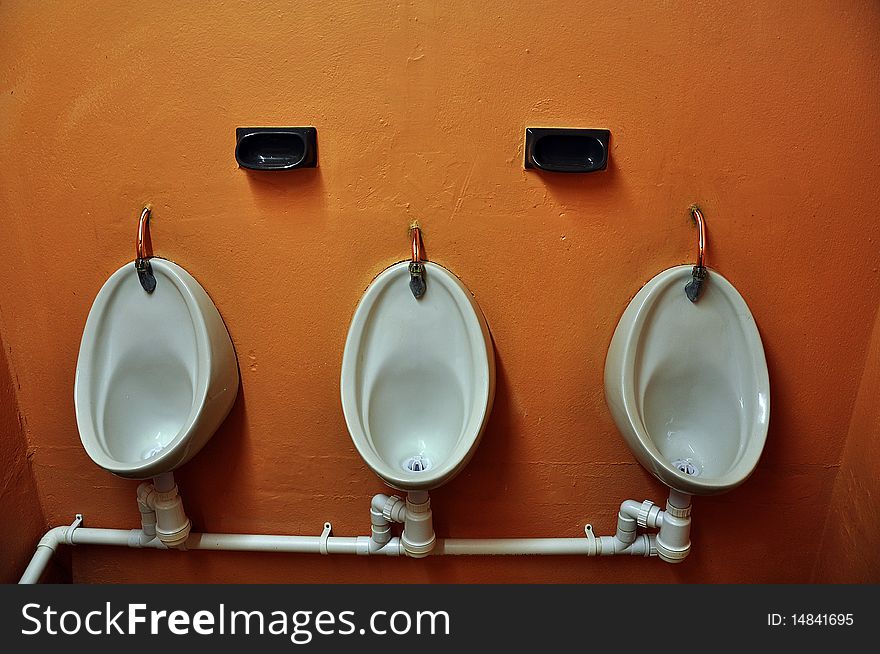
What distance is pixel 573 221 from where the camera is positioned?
47.3 inches

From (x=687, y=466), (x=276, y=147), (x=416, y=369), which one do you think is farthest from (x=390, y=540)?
(x=276, y=147)

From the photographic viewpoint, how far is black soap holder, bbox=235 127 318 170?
1.14 meters

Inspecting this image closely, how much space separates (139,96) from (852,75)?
1.33 metres

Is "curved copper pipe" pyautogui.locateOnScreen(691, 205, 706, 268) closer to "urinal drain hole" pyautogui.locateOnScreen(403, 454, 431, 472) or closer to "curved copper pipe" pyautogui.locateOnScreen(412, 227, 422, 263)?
"curved copper pipe" pyautogui.locateOnScreen(412, 227, 422, 263)

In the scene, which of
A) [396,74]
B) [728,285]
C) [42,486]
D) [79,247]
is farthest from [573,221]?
[42,486]

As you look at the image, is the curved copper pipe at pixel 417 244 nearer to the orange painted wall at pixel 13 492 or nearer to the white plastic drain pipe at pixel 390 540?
the white plastic drain pipe at pixel 390 540

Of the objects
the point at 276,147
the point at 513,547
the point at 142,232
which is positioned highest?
the point at 276,147

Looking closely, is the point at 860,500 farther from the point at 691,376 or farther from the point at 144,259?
the point at 144,259

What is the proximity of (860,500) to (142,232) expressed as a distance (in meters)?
1.61

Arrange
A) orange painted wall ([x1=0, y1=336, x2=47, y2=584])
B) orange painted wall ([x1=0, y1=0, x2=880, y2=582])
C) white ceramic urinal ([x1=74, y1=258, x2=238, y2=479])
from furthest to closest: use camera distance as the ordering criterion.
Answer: orange painted wall ([x1=0, y1=336, x2=47, y2=584]) < white ceramic urinal ([x1=74, y1=258, x2=238, y2=479]) < orange painted wall ([x1=0, y1=0, x2=880, y2=582])

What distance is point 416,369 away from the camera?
1274 millimetres

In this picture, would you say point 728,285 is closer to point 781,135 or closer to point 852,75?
point 781,135

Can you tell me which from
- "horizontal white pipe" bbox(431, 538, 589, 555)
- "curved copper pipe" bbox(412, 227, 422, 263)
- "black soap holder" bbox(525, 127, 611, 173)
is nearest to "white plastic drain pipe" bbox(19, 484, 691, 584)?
"horizontal white pipe" bbox(431, 538, 589, 555)

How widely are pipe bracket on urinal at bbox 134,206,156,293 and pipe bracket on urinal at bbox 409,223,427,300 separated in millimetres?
531
